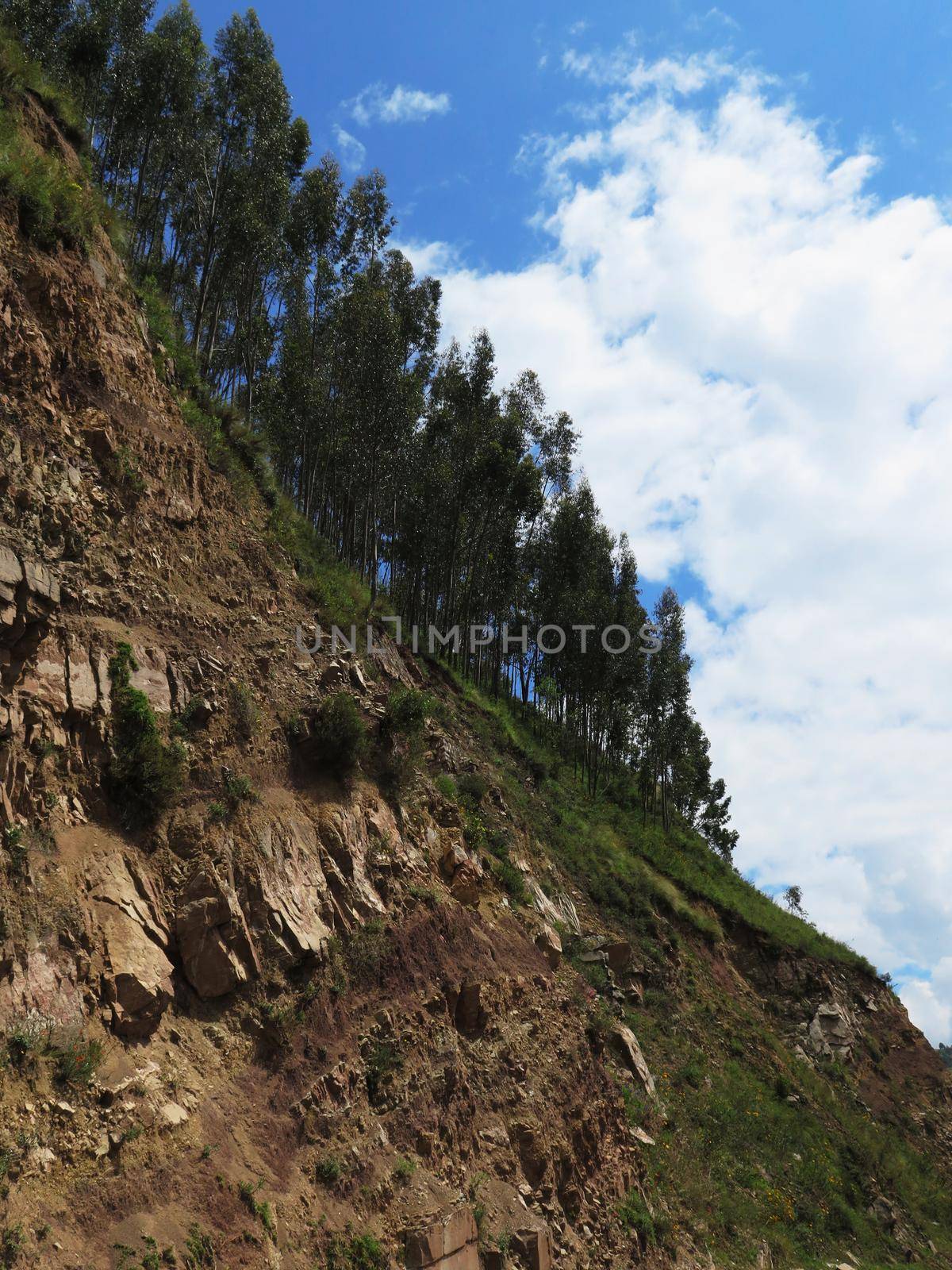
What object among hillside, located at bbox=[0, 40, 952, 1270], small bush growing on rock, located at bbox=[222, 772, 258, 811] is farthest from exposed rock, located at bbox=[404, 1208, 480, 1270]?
small bush growing on rock, located at bbox=[222, 772, 258, 811]

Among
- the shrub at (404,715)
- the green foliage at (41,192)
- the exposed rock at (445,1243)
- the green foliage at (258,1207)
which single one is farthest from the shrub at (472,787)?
the green foliage at (41,192)

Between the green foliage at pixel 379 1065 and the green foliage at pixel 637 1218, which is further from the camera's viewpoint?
the green foliage at pixel 637 1218

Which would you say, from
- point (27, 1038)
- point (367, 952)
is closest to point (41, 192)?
point (27, 1038)

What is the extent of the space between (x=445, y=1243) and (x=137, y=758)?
7.86 metres

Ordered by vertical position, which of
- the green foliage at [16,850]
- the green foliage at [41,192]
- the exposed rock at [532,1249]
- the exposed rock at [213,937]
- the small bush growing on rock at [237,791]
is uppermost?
the green foliage at [41,192]

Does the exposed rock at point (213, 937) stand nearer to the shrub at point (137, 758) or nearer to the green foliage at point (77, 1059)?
the shrub at point (137, 758)

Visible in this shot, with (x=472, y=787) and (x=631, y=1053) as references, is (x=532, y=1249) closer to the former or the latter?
(x=631, y=1053)

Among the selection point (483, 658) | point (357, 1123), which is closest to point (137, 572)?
point (357, 1123)

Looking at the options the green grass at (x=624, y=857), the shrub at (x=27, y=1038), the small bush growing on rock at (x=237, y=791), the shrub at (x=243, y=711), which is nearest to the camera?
the shrub at (x=27, y=1038)

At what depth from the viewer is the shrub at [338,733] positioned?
51.1 feet

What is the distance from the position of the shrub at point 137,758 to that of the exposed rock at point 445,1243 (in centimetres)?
669

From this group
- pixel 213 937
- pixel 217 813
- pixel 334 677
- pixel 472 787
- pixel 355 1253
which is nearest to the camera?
pixel 355 1253

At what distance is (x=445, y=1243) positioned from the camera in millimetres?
11492

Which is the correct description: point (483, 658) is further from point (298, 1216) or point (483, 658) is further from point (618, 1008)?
point (298, 1216)
